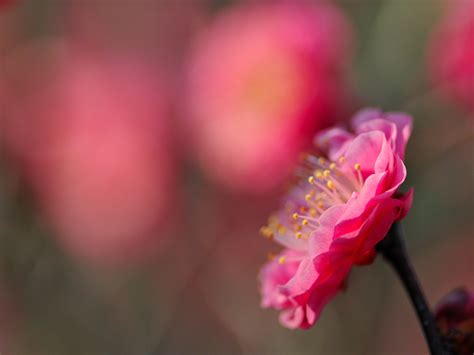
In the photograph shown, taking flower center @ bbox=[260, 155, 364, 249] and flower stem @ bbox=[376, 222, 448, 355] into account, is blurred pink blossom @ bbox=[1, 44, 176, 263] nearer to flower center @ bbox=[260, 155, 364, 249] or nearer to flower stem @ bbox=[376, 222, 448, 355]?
flower center @ bbox=[260, 155, 364, 249]

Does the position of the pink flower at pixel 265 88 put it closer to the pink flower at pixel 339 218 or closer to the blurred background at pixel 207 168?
the blurred background at pixel 207 168

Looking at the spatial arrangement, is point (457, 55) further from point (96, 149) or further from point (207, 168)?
point (96, 149)

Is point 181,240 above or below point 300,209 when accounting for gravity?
below

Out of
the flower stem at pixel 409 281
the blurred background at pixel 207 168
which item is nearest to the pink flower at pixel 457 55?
the blurred background at pixel 207 168

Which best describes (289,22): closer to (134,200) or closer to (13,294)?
(134,200)

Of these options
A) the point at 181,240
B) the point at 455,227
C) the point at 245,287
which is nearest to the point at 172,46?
the point at 181,240
